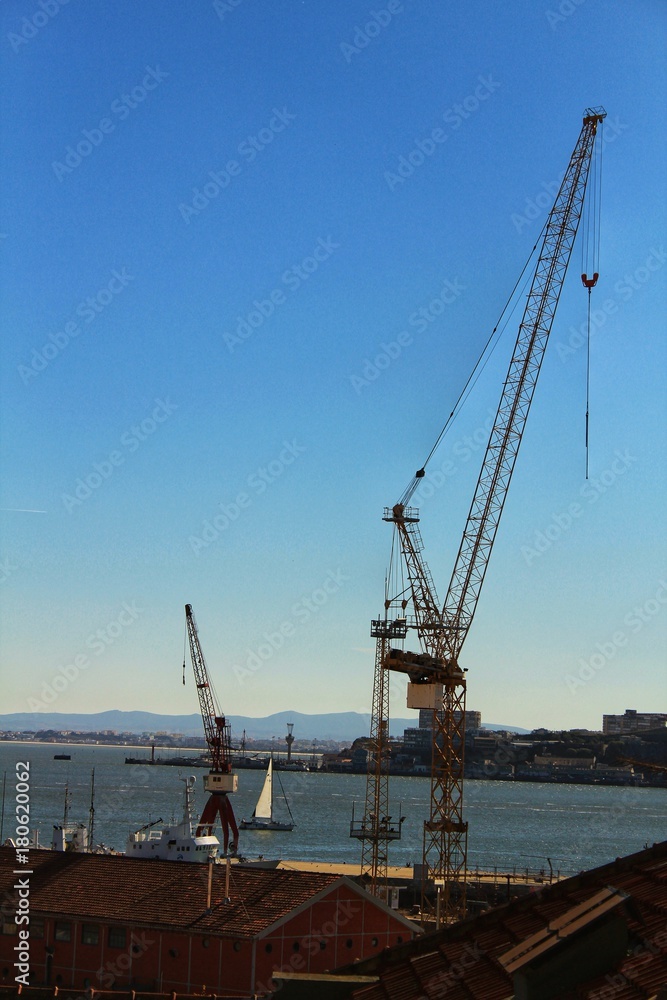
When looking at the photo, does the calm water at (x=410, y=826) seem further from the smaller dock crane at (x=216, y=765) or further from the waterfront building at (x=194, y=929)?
the waterfront building at (x=194, y=929)

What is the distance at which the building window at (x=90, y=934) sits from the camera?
28.7m

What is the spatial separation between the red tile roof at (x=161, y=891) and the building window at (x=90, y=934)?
10.8 inches

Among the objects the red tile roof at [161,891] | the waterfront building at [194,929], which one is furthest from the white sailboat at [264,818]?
the waterfront building at [194,929]

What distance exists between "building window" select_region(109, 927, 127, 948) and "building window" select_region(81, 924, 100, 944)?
1.31 ft

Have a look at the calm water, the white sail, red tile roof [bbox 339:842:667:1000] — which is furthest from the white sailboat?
red tile roof [bbox 339:842:667:1000]

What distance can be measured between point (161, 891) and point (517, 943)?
75.9ft

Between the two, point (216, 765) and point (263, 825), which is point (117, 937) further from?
point (263, 825)

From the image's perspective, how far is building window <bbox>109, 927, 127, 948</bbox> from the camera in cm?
2838

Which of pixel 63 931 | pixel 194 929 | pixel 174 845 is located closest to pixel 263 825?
pixel 174 845

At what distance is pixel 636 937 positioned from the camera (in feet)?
23.2

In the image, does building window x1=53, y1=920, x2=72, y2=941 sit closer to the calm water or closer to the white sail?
the calm water

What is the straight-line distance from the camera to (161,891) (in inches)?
Answer: 1164

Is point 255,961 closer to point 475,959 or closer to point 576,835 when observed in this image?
point 475,959

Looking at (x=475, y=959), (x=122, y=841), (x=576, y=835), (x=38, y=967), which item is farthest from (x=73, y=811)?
(x=475, y=959)
